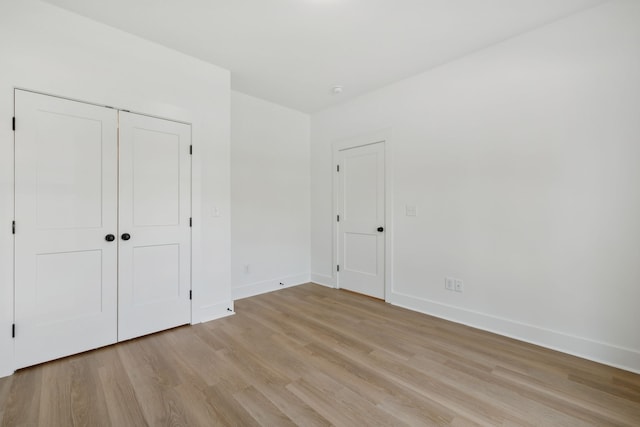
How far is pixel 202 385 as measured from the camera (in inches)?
75.7

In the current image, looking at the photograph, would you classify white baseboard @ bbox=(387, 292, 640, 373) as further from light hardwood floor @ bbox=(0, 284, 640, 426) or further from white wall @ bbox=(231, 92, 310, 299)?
white wall @ bbox=(231, 92, 310, 299)

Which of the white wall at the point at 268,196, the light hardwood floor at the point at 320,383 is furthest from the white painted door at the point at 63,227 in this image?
the white wall at the point at 268,196

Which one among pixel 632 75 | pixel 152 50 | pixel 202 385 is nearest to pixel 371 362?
pixel 202 385

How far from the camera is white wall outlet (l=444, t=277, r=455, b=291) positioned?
9.97ft

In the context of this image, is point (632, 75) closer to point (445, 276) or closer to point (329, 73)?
point (445, 276)

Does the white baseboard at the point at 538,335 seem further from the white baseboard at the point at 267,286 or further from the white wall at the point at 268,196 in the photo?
the white wall at the point at 268,196

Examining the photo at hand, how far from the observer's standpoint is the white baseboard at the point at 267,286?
378cm

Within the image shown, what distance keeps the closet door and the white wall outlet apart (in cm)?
277

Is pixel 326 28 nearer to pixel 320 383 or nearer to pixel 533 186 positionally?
pixel 533 186

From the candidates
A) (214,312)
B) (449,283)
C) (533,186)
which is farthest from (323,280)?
(533,186)

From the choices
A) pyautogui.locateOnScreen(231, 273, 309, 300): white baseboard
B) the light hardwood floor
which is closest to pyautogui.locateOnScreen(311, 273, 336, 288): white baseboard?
pyautogui.locateOnScreen(231, 273, 309, 300): white baseboard

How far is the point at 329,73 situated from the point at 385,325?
2896 mm

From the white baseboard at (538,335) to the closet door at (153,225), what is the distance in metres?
2.64

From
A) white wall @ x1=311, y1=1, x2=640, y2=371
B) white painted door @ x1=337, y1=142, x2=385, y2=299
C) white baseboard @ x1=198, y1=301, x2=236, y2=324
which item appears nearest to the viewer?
white wall @ x1=311, y1=1, x2=640, y2=371
